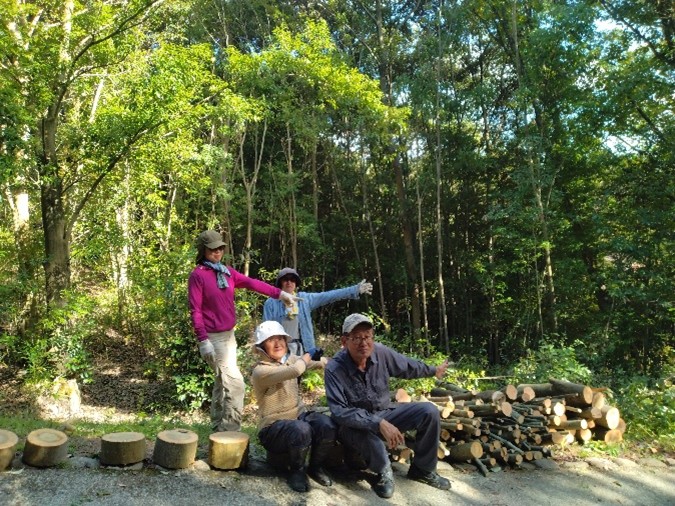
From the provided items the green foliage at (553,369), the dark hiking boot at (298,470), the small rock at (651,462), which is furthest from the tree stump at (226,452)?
the green foliage at (553,369)

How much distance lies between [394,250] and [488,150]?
171 inches

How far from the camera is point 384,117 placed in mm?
12273

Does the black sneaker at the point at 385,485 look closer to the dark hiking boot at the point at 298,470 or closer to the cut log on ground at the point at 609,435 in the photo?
the dark hiking boot at the point at 298,470

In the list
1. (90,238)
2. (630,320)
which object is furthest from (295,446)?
(630,320)

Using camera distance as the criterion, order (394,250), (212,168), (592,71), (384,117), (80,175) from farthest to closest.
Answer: (394,250)
(212,168)
(384,117)
(592,71)
(80,175)

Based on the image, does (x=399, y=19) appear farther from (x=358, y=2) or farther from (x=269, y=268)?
(x=269, y=268)

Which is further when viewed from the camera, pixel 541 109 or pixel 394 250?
pixel 394 250

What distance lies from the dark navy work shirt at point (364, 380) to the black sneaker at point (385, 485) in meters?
0.43

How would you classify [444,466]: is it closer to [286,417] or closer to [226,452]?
[286,417]

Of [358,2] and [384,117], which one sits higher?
[358,2]

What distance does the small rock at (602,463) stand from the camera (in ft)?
15.9

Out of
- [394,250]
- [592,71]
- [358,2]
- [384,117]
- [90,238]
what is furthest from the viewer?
[394,250]

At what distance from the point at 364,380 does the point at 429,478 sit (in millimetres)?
939

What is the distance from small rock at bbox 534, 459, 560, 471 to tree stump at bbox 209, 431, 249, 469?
8.88ft
